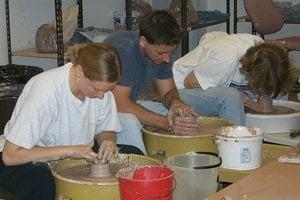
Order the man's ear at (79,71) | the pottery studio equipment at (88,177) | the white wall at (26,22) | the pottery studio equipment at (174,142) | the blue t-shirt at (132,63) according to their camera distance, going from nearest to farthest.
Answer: the pottery studio equipment at (88,177), the man's ear at (79,71), the pottery studio equipment at (174,142), the blue t-shirt at (132,63), the white wall at (26,22)

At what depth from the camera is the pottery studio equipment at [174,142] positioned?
2918 millimetres

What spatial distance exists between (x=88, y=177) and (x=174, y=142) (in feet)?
2.26

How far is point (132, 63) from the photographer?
124 inches

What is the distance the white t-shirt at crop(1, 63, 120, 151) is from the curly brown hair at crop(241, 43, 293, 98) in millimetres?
951

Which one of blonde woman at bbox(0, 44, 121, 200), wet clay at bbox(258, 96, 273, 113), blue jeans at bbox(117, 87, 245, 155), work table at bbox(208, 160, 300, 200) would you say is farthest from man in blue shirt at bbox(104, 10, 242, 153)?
work table at bbox(208, 160, 300, 200)

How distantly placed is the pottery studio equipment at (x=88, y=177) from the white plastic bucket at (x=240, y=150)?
16.2 inches

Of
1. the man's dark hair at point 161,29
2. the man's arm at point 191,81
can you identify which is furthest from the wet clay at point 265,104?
the man's dark hair at point 161,29

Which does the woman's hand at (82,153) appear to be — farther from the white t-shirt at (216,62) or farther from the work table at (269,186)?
the white t-shirt at (216,62)

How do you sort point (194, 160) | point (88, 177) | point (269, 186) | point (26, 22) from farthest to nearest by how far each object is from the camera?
point (26, 22) < point (194, 160) < point (88, 177) < point (269, 186)

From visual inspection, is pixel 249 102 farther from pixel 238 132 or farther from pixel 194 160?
pixel 194 160

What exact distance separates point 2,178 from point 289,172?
3.87ft

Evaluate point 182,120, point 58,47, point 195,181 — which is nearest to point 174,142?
point 182,120

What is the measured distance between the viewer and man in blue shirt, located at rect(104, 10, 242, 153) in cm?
298

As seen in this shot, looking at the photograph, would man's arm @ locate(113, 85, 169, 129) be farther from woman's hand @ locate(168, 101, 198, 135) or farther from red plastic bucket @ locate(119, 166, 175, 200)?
red plastic bucket @ locate(119, 166, 175, 200)
